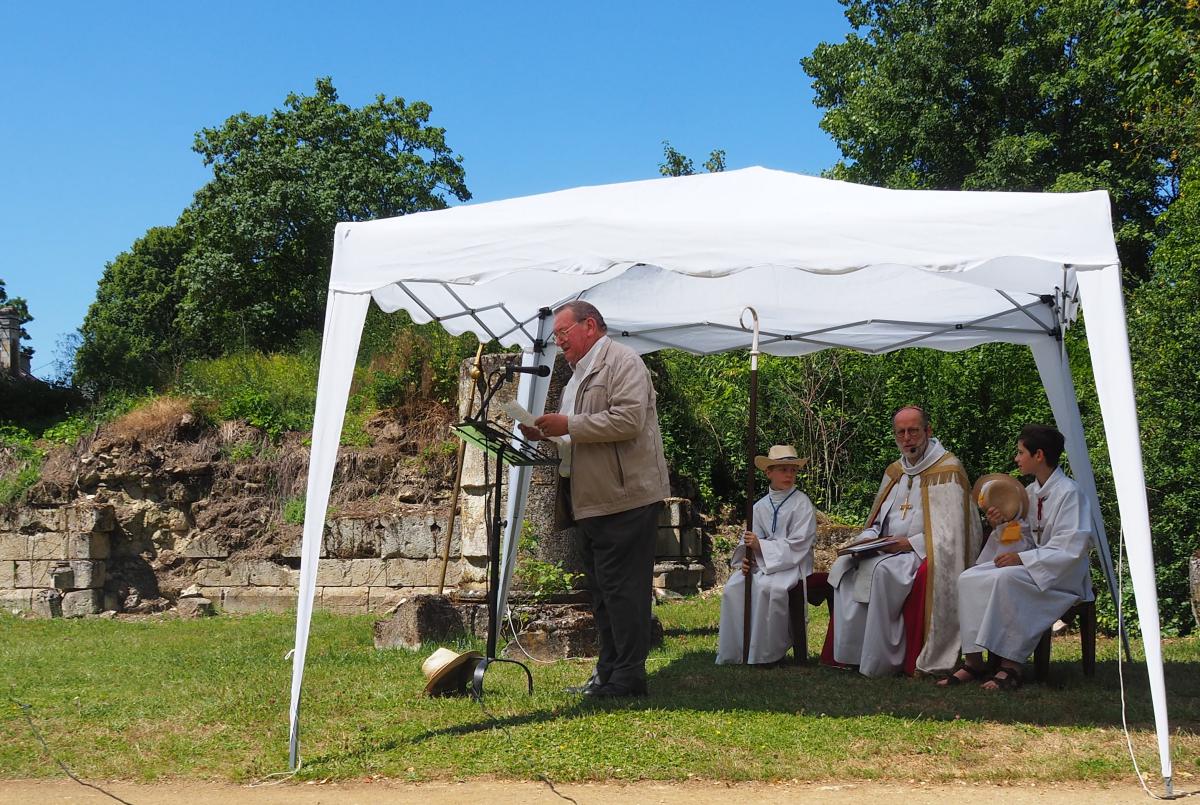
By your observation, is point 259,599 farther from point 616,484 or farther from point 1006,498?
point 1006,498

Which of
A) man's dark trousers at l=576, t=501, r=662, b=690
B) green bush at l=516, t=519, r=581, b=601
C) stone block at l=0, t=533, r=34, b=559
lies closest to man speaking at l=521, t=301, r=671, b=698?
man's dark trousers at l=576, t=501, r=662, b=690

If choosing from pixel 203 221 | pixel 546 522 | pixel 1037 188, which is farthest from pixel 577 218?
pixel 203 221

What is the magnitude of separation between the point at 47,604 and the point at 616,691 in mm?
10157

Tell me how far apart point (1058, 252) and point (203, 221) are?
1182 inches

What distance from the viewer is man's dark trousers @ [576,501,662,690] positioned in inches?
229

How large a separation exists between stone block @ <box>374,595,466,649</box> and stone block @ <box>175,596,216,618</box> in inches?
221

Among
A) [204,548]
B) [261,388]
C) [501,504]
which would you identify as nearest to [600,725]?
[501,504]

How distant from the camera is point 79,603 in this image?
45.1ft

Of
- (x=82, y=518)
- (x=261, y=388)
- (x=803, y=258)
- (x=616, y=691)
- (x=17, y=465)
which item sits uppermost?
(x=261, y=388)

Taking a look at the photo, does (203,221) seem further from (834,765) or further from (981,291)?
(834,765)

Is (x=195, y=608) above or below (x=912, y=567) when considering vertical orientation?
below

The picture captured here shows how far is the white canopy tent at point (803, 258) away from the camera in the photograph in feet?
15.1

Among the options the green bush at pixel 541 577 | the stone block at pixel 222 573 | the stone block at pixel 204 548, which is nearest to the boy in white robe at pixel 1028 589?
the green bush at pixel 541 577

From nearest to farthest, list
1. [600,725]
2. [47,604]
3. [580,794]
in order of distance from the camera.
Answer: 1. [580,794]
2. [600,725]
3. [47,604]
